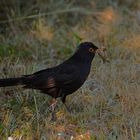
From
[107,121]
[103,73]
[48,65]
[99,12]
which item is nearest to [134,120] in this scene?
[107,121]

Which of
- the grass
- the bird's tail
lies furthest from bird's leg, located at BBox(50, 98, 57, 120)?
the bird's tail

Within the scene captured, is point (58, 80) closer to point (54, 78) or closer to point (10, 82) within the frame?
point (54, 78)

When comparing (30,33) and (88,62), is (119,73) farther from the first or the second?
(30,33)

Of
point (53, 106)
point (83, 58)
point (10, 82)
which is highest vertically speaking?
point (83, 58)

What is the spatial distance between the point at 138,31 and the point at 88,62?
2771 mm

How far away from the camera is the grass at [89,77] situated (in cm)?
577

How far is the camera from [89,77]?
24.5ft

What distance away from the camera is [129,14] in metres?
9.91

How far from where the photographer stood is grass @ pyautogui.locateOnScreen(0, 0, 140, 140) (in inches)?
227

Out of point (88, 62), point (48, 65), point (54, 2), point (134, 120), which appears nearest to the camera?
point (134, 120)

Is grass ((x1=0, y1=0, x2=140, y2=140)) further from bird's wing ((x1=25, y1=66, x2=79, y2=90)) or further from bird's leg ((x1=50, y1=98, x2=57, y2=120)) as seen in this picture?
bird's wing ((x1=25, y1=66, x2=79, y2=90))

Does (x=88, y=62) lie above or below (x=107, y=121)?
above

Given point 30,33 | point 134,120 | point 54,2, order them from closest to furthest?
point 134,120
point 30,33
point 54,2

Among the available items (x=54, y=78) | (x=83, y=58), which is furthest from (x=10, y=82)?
(x=83, y=58)
